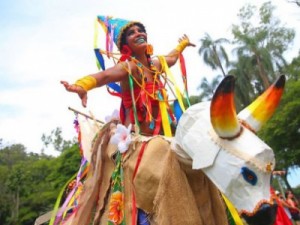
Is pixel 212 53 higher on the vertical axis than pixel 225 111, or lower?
higher

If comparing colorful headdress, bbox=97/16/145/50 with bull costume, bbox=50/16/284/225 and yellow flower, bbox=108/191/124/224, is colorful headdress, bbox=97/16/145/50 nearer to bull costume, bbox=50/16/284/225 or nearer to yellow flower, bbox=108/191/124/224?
bull costume, bbox=50/16/284/225

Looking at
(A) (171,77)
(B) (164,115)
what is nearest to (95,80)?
(B) (164,115)

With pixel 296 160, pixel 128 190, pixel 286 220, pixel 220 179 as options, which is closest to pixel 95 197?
pixel 128 190

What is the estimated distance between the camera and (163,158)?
3.00 metres

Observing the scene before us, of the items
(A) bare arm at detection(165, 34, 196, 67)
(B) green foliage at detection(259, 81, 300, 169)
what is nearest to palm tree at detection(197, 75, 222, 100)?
(B) green foliage at detection(259, 81, 300, 169)

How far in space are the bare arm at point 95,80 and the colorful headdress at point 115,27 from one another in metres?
0.55

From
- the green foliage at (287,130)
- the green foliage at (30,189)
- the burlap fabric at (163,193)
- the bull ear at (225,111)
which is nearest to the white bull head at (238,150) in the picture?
the bull ear at (225,111)

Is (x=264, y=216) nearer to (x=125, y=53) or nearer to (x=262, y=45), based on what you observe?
(x=125, y=53)

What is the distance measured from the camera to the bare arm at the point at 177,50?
14.1 feet

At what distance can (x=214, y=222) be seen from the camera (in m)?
3.04

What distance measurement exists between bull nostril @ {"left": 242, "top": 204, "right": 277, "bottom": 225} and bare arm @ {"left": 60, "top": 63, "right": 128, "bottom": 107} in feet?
4.86

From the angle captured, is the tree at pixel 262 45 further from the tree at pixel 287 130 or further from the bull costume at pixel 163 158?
the bull costume at pixel 163 158

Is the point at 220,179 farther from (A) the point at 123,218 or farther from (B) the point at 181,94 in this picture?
(B) the point at 181,94

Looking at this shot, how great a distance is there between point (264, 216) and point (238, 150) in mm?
389
